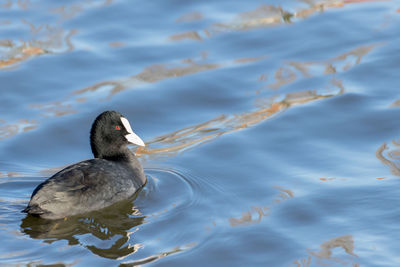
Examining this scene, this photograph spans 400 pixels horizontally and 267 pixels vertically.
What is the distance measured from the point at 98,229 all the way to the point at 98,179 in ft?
1.89

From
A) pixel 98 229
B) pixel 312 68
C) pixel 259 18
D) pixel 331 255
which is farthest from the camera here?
pixel 259 18

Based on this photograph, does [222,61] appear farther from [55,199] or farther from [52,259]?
[52,259]

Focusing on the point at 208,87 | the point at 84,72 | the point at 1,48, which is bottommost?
the point at 208,87

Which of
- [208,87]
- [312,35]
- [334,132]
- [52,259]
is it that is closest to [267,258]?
[52,259]

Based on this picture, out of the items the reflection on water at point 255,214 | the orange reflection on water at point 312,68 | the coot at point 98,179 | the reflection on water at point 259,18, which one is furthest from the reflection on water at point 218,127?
the reflection on water at point 259,18

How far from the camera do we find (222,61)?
394 inches

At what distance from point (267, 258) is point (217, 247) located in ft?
1.32

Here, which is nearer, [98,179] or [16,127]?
[98,179]

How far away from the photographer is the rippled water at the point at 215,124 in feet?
19.4

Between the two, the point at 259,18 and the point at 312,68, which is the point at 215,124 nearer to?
the point at 312,68

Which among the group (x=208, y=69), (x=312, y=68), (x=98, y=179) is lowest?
(x=98, y=179)

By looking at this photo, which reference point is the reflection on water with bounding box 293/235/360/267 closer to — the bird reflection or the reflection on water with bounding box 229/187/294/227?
the reflection on water with bounding box 229/187/294/227

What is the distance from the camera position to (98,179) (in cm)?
659

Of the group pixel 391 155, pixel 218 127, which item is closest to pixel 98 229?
pixel 218 127
